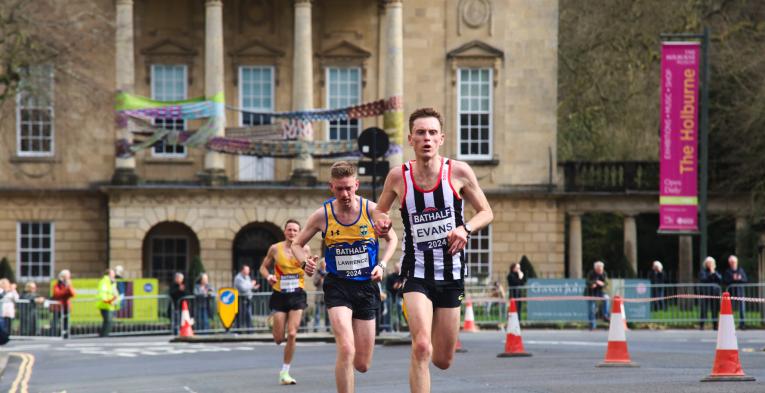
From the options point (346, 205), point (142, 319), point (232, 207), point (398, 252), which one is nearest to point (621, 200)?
point (398, 252)

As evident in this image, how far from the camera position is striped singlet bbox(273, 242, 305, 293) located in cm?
2042

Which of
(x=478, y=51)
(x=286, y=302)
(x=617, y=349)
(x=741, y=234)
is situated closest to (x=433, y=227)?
(x=286, y=302)

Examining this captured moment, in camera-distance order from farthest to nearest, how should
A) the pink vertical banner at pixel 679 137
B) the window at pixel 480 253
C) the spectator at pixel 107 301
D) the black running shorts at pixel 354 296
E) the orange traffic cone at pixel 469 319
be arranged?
the window at pixel 480 253 → the pink vertical banner at pixel 679 137 → the spectator at pixel 107 301 → the orange traffic cone at pixel 469 319 → the black running shorts at pixel 354 296

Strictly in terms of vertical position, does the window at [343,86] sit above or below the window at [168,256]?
above

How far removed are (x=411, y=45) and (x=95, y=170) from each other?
34.7 feet

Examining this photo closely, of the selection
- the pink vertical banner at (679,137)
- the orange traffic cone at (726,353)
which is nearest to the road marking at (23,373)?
the orange traffic cone at (726,353)

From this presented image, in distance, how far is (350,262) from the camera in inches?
588

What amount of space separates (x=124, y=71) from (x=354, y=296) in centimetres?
3686

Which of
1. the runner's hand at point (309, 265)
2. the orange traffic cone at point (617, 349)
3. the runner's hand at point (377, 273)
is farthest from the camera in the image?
the orange traffic cone at point (617, 349)

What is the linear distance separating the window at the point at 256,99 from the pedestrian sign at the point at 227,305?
67.8 feet

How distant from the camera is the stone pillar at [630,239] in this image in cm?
5354

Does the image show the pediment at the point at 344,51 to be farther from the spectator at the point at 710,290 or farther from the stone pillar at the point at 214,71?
the spectator at the point at 710,290

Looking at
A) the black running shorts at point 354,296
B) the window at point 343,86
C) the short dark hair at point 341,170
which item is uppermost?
the window at point 343,86

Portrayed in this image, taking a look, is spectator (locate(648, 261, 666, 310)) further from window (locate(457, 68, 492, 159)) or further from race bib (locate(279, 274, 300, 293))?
race bib (locate(279, 274, 300, 293))
